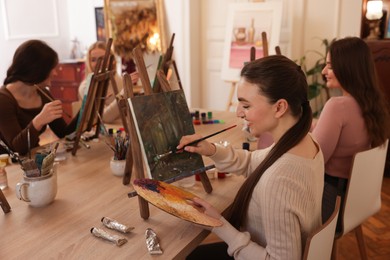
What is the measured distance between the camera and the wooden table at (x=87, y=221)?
110 centimetres

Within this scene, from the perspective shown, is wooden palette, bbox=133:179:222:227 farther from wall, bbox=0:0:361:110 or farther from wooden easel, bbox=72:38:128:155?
wall, bbox=0:0:361:110

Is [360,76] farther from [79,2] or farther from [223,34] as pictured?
[79,2]

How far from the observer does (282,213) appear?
1077mm

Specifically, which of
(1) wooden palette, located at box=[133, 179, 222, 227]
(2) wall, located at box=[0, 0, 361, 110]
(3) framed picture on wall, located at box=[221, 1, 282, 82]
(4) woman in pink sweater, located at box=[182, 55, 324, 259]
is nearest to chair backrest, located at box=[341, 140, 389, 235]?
(4) woman in pink sweater, located at box=[182, 55, 324, 259]

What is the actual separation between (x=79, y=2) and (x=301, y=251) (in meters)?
5.28

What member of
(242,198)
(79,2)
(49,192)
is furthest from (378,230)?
(79,2)

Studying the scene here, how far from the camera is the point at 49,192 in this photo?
138cm

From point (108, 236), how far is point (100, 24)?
15.3 feet

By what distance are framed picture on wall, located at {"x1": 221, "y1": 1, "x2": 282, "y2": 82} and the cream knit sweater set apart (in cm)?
293

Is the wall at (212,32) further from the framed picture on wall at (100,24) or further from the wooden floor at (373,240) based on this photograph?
the wooden floor at (373,240)

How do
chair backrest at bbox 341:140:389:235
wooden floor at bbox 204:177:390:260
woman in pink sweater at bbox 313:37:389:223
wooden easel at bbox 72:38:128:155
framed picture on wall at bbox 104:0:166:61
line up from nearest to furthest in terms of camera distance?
chair backrest at bbox 341:140:389:235 < woman in pink sweater at bbox 313:37:389:223 < wooden easel at bbox 72:38:128:155 < wooden floor at bbox 204:177:390:260 < framed picture on wall at bbox 104:0:166:61

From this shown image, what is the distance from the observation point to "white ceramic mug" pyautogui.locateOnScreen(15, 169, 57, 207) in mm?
1343

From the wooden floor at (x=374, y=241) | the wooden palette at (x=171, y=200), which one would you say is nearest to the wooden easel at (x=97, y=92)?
the wooden palette at (x=171, y=200)

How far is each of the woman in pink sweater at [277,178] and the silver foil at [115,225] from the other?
0.23m
